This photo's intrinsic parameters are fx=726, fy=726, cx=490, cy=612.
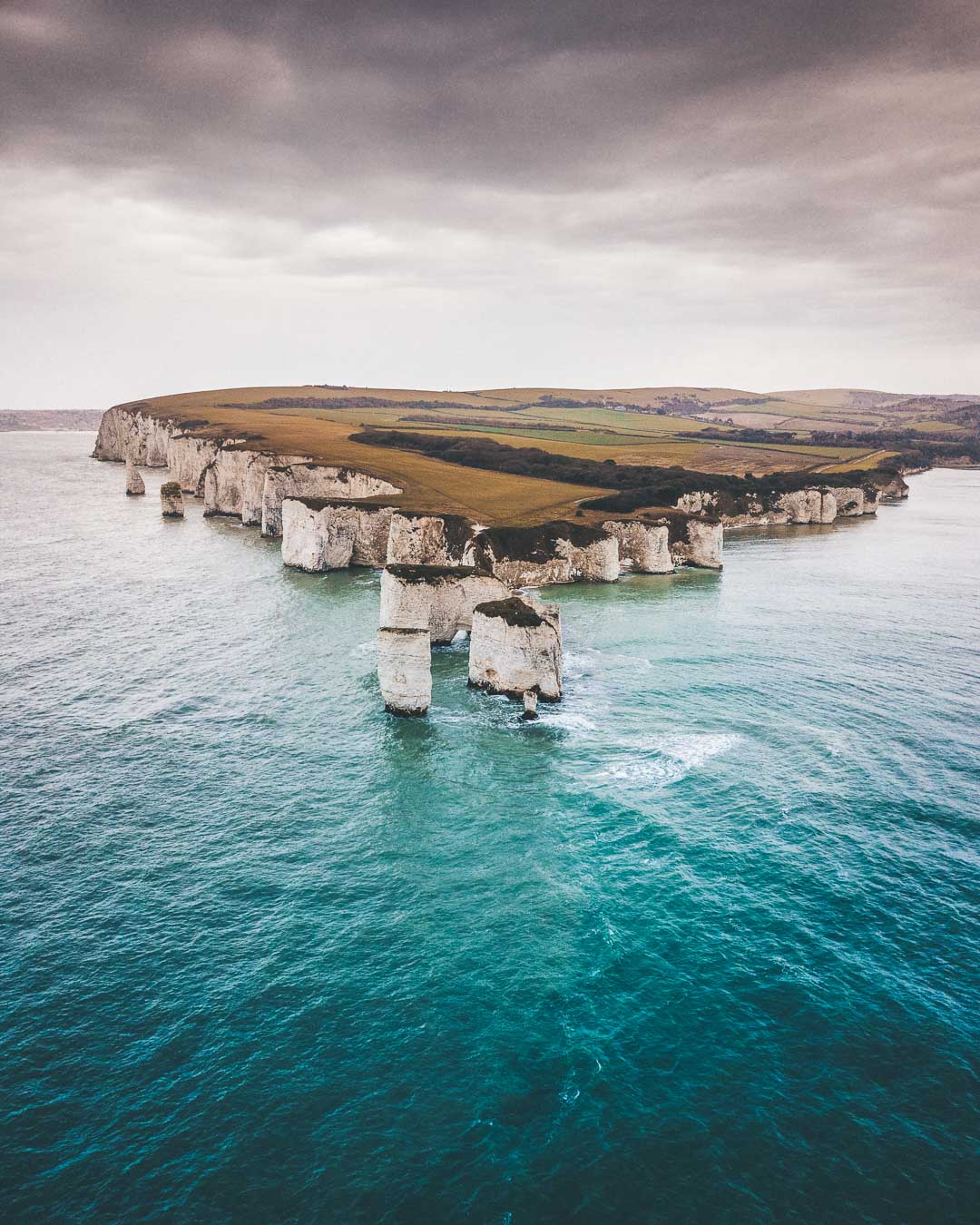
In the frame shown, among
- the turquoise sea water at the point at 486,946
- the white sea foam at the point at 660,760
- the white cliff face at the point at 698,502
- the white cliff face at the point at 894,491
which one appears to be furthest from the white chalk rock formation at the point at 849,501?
the white sea foam at the point at 660,760

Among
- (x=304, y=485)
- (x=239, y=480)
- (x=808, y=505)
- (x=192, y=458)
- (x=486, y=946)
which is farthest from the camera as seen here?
(x=192, y=458)

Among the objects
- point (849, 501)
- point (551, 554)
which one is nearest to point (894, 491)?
point (849, 501)

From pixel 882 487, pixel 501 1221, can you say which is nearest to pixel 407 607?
pixel 501 1221

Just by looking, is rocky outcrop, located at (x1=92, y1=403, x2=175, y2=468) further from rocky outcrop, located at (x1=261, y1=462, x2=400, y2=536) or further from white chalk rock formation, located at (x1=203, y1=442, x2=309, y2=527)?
rocky outcrop, located at (x1=261, y1=462, x2=400, y2=536)

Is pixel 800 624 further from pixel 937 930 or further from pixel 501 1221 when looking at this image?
pixel 501 1221

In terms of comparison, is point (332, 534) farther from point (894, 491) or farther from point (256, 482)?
point (894, 491)
